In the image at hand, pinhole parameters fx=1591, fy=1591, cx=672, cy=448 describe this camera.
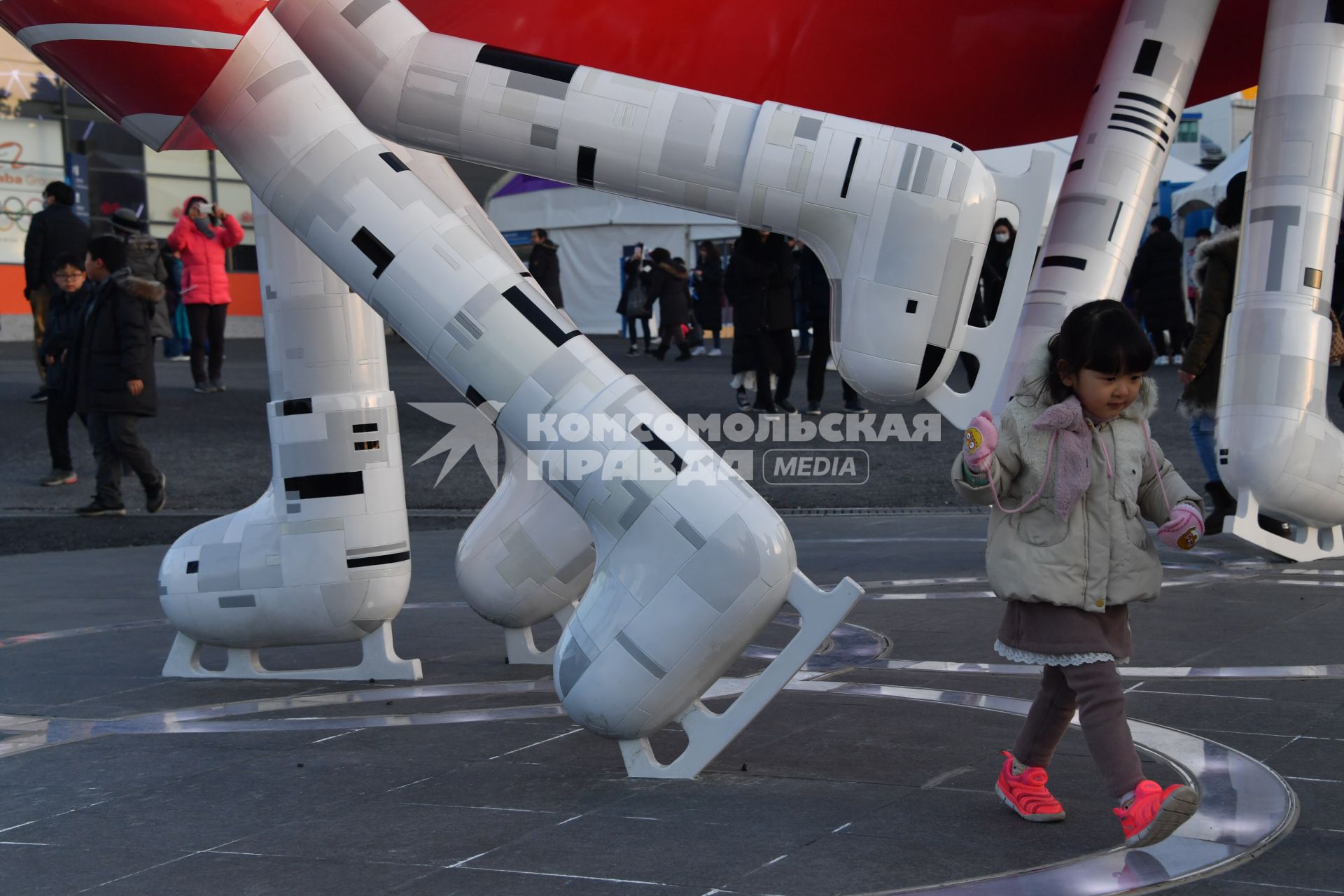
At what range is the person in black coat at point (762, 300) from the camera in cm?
1308

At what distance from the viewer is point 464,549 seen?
5004mm

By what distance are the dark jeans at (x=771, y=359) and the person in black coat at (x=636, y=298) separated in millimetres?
8059

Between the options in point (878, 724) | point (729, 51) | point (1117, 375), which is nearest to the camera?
point (1117, 375)

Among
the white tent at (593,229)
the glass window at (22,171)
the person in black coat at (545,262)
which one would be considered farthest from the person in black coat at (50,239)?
the white tent at (593,229)

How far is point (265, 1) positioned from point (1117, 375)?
2084 millimetres

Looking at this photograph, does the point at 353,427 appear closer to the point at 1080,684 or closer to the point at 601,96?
the point at 601,96

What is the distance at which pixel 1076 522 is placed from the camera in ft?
11.1

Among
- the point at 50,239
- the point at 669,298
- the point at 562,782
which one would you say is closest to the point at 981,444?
the point at 562,782

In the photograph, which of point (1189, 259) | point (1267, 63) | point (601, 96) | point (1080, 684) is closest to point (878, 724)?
point (1080, 684)

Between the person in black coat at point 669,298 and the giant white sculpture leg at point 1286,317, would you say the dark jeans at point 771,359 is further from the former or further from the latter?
the giant white sculpture leg at point 1286,317

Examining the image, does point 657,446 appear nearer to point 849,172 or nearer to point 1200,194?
point 849,172

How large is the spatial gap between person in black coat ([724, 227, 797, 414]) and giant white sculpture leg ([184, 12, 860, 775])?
941cm

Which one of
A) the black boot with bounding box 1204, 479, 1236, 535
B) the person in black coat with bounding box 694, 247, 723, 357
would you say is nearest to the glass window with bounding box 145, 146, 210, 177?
the person in black coat with bounding box 694, 247, 723, 357

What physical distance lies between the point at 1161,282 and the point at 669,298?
689cm
